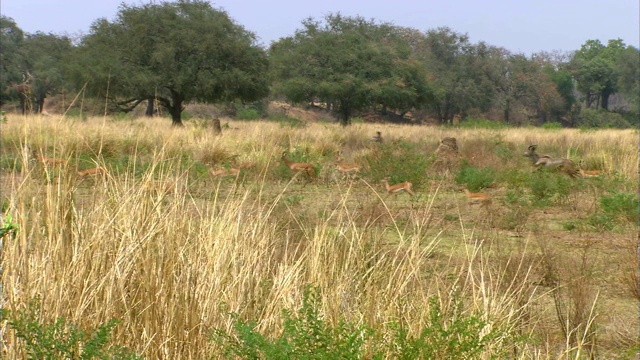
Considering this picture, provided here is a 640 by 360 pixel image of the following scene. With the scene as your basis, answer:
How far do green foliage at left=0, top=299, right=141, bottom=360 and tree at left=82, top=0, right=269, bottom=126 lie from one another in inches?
808

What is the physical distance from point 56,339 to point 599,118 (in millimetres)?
59144

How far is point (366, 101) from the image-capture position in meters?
31.5

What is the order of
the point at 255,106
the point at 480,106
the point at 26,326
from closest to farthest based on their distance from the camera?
the point at 26,326, the point at 255,106, the point at 480,106

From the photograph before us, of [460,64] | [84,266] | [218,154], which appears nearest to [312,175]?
[218,154]

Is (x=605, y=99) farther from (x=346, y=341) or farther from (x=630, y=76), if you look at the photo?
(x=346, y=341)

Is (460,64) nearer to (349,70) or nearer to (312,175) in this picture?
(349,70)

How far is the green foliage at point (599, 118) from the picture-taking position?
2169 inches

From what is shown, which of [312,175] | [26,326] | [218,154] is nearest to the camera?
[26,326]

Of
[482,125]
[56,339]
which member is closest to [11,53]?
[482,125]

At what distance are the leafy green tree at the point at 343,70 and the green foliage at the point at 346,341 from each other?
26.8m

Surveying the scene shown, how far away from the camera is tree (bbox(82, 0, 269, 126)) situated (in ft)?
76.9

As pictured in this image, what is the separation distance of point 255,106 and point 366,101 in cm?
1863

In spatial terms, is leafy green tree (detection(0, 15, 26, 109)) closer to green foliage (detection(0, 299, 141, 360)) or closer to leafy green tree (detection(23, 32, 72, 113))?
leafy green tree (detection(23, 32, 72, 113))

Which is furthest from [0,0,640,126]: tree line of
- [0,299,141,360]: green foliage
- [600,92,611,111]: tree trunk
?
[600,92,611,111]: tree trunk
